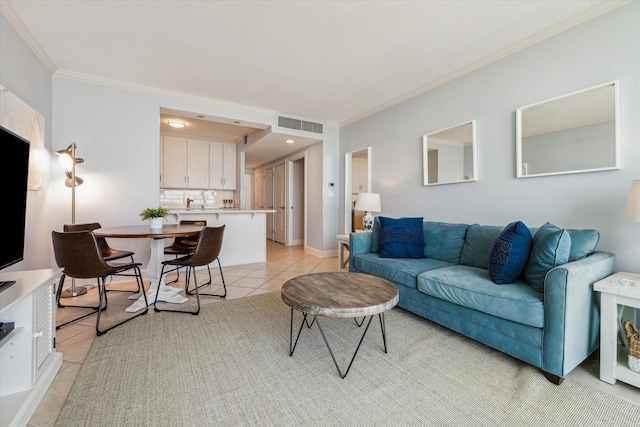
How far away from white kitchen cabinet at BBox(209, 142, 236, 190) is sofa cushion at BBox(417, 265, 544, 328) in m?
4.94

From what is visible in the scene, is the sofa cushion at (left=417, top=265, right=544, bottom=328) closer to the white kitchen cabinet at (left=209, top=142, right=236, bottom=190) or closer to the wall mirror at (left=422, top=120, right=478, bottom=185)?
the wall mirror at (left=422, top=120, right=478, bottom=185)

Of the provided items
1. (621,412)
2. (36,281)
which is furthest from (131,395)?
(621,412)

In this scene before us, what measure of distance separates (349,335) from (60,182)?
12.1 ft

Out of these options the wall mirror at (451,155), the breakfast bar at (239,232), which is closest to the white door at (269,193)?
the breakfast bar at (239,232)

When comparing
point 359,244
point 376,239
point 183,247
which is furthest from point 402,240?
point 183,247

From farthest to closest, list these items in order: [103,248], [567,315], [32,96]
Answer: [103,248] → [32,96] → [567,315]

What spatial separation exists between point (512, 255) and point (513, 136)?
1318 mm

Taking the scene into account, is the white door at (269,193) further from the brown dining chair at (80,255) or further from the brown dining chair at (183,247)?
the brown dining chair at (80,255)

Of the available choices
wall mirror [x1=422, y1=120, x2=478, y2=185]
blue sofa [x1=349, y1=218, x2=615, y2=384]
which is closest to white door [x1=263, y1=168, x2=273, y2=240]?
wall mirror [x1=422, y1=120, x2=478, y2=185]

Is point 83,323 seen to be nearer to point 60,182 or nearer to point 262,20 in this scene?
point 60,182

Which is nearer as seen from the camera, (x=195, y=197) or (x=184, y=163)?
(x=184, y=163)

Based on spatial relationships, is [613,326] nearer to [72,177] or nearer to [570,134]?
[570,134]

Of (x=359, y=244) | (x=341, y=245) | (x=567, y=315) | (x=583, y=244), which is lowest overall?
(x=567, y=315)

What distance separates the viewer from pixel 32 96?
2.67 m
